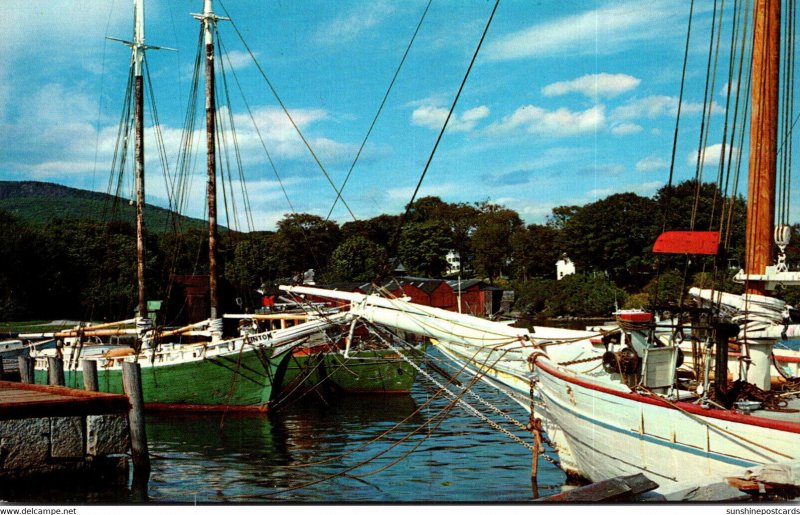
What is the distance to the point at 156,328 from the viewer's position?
75.5 ft

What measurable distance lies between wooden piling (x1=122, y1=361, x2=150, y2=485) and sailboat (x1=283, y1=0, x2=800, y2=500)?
12.5 ft

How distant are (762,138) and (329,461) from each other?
29.8 feet

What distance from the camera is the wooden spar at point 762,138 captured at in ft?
36.4

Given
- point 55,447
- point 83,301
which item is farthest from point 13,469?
point 83,301

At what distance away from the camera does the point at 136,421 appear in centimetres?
1295

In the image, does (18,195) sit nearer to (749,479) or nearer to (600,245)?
(749,479)

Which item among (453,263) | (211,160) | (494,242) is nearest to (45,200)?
(211,160)

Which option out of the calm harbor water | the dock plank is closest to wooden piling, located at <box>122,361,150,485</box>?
the dock plank

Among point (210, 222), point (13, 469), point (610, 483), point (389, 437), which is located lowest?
point (389, 437)

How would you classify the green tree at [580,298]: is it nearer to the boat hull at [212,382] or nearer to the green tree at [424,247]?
the green tree at [424,247]

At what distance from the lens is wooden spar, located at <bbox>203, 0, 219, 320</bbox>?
2350cm

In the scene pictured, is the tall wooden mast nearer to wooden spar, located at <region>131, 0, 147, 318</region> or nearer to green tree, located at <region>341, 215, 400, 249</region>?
wooden spar, located at <region>131, 0, 147, 318</region>

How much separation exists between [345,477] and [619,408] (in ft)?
18.7

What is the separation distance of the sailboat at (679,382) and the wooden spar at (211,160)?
11.2 m
